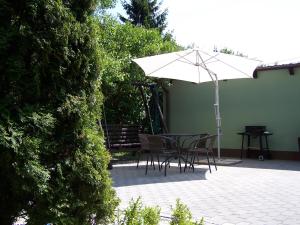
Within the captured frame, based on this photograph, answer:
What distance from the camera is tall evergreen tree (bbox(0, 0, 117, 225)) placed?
303cm

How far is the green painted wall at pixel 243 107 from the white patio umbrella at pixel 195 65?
128 cm

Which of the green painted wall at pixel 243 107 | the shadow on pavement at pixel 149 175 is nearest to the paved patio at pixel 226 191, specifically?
the shadow on pavement at pixel 149 175

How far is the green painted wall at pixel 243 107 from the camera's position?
435 inches

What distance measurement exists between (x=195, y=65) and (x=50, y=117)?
24.4ft

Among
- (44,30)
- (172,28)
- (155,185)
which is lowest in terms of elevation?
(155,185)

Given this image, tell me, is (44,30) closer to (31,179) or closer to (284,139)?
(31,179)

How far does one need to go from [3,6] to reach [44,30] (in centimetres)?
35

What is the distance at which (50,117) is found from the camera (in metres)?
3.16

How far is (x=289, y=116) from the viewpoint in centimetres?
1107

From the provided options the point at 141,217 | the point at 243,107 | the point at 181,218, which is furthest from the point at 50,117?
the point at 243,107

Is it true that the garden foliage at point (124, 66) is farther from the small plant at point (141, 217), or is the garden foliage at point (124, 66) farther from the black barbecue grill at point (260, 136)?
the small plant at point (141, 217)

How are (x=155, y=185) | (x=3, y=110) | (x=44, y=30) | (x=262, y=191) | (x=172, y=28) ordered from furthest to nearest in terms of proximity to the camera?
1. (x=172, y=28)
2. (x=155, y=185)
3. (x=262, y=191)
4. (x=44, y=30)
5. (x=3, y=110)

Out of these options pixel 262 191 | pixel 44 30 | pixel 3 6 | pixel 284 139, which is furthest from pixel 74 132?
pixel 284 139

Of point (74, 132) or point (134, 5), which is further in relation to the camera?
point (134, 5)
